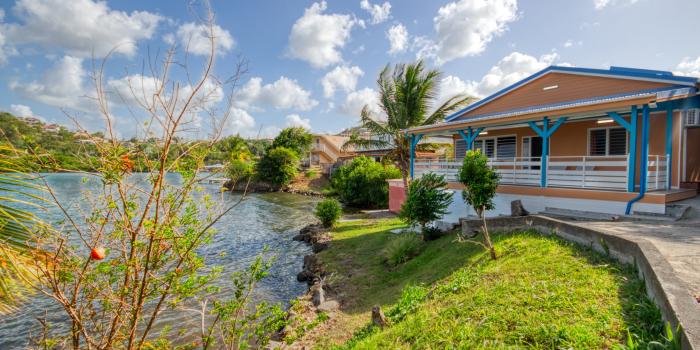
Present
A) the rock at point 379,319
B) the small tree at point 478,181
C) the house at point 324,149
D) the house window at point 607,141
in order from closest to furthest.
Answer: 1. the rock at point 379,319
2. the small tree at point 478,181
3. the house window at point 607,141
4. the house at point 324,149

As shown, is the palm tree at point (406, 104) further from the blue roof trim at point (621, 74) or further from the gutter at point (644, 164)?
the gutter at point (644, 164)

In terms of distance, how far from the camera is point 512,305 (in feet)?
14.5

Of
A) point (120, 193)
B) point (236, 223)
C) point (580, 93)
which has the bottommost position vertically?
point (236, 223)

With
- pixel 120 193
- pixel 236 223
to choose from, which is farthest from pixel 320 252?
pixel 120 193

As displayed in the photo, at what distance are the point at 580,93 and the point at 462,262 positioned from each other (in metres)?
9.49

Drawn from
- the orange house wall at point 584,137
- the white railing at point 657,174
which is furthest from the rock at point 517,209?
the orange house wall at point 584,137

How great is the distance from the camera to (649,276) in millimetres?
4148

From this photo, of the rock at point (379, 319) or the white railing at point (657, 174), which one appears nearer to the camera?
the rock at point (379, 319)

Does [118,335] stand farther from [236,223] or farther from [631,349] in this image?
[236,223]

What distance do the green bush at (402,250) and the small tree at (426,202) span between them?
→ 2.44ft

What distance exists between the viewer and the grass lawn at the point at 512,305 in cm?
368

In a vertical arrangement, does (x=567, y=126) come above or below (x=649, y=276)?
above

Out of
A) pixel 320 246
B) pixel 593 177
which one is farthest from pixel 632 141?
pixel 320 246

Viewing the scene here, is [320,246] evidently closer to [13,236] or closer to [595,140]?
[595,140]
